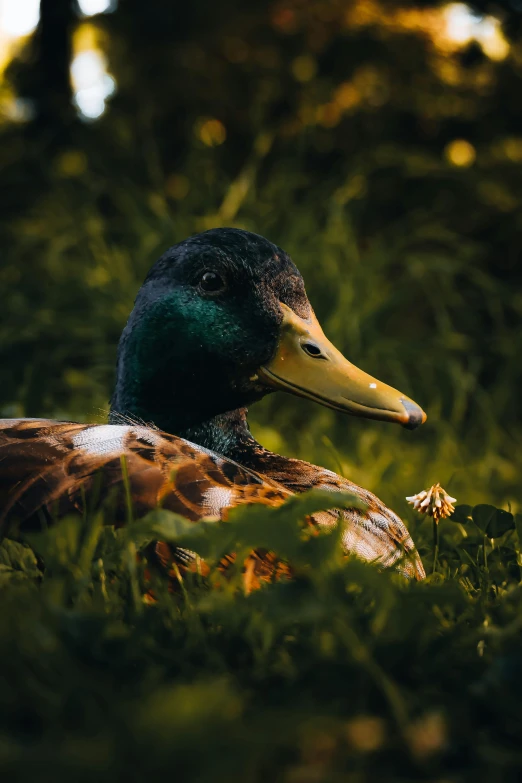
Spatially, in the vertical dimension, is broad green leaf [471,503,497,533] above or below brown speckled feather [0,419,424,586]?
above

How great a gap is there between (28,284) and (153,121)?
249cm

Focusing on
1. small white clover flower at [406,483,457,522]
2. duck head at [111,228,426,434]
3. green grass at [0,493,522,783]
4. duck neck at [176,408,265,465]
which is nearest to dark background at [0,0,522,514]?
duck neck at [176,408,265,465]

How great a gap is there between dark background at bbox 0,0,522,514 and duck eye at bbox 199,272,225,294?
46.5 inches

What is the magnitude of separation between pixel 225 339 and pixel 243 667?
132 cm

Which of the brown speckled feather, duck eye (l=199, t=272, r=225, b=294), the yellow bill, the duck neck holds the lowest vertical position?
the brown speckled feather

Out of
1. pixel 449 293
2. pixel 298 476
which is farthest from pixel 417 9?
pixel 298 476

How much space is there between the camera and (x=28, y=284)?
523 centimetres

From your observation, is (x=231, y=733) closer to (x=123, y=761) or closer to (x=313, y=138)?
(x=123, y=761)

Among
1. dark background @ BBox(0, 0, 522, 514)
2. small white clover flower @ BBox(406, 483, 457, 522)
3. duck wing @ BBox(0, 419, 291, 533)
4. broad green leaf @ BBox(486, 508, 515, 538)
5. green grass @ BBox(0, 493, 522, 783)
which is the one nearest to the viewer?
green grass @ BBox(0, 493, 522, 783)

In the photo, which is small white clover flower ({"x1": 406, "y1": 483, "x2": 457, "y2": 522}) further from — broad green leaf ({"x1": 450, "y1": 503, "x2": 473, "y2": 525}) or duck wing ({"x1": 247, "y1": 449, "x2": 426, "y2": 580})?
broad green leaf ({"x1": 450, "y1": 503, "x2": 473, "y2": 525})

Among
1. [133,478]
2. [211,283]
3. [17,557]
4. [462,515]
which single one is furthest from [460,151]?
[17,557]

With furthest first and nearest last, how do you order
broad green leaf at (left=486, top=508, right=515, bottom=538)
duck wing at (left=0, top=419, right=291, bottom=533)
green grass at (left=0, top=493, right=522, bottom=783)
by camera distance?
1. broad green leaf at (left=486, top=508, right=515, bottom=538)
2. duck wing at (left=0, top=419, right=291, bottom=533)
3. green grass at (left=0, top=493, right=522, bottom=783)

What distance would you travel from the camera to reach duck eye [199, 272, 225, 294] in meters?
2.71

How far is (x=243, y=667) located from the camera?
59.1 inches
